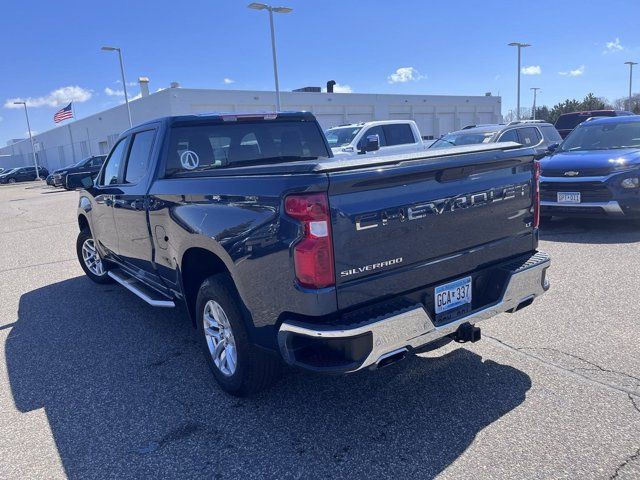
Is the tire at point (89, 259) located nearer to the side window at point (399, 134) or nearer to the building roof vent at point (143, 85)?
the side window at point (399, 134)

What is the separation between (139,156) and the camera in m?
4.86

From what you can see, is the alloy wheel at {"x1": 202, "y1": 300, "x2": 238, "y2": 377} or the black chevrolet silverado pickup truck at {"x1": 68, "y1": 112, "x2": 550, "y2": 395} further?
the alloy wheel at {"x1": 202, "y1": 300, "x2": 238, "y2": 377}

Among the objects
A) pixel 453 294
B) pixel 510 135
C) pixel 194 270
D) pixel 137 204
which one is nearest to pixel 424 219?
pixel 453 294

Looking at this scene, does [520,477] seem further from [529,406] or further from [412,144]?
[412,144]

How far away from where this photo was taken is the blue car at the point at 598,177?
759 cm

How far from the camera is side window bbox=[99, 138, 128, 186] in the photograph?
5.34 m

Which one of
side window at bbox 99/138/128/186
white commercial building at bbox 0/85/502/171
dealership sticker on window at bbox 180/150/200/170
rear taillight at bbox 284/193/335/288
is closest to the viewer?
rear taillight at bbox 284/193/335/288

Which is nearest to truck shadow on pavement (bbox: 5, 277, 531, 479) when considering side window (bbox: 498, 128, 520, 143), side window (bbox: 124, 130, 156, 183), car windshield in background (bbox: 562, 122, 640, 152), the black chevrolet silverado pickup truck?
the black chevrolet silverado pickup truck

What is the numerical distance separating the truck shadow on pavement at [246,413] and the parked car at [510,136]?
8199mm

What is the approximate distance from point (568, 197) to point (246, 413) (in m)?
6.61

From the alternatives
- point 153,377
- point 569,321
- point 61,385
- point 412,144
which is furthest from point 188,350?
point 412,144

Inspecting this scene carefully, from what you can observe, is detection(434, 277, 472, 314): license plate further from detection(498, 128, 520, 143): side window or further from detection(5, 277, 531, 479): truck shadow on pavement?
detection(498, 128, 520, 143): side window

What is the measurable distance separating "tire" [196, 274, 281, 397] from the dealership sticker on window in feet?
4.20

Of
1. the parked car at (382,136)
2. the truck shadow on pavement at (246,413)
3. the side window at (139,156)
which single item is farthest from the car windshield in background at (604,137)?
the side window at (139,156)
